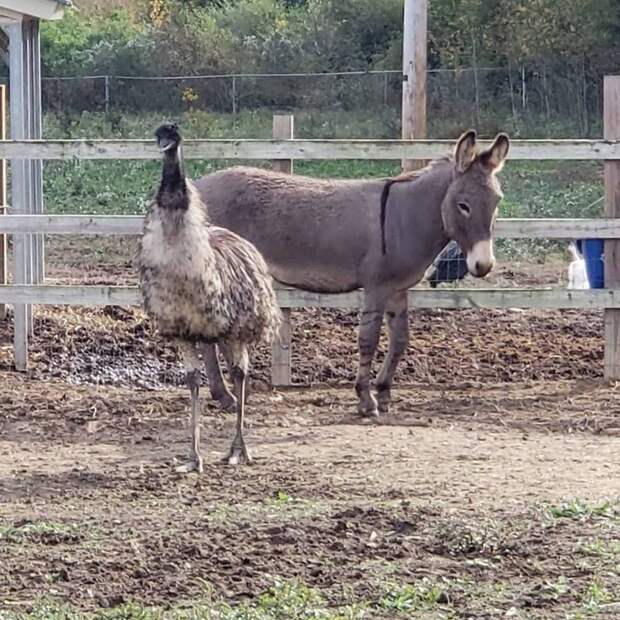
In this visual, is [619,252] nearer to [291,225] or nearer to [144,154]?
[291,225]

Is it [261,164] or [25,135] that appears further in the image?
[261,164]

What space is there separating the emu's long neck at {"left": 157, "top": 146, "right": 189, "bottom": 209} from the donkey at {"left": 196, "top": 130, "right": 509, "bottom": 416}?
2.20m

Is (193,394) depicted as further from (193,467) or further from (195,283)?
(195,283)

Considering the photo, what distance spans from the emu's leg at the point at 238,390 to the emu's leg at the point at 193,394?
190mm

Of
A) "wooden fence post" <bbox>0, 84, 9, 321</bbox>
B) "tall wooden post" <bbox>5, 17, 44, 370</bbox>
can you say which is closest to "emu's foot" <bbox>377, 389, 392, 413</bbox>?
"tall wooden post" <bbox>5, 17, 44, 370</bbox>

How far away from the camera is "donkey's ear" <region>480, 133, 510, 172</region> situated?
8.52 meters

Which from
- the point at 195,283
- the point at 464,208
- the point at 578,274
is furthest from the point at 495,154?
the point at 578,274

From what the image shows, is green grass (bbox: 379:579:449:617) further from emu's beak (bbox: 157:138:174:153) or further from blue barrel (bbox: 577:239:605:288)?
blue barrel (bbox: 577:239:605:288)

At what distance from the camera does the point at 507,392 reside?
30.7 feet

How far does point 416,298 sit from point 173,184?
3.20 metres

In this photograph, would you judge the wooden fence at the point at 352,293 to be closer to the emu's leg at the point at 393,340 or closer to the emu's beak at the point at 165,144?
the emu's leg at the point at 393,340

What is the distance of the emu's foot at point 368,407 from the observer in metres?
8.66

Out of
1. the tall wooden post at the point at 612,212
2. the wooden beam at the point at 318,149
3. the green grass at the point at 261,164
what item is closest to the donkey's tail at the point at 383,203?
the wooden beam at the point at 318,149

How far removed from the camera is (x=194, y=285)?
22.7ft
